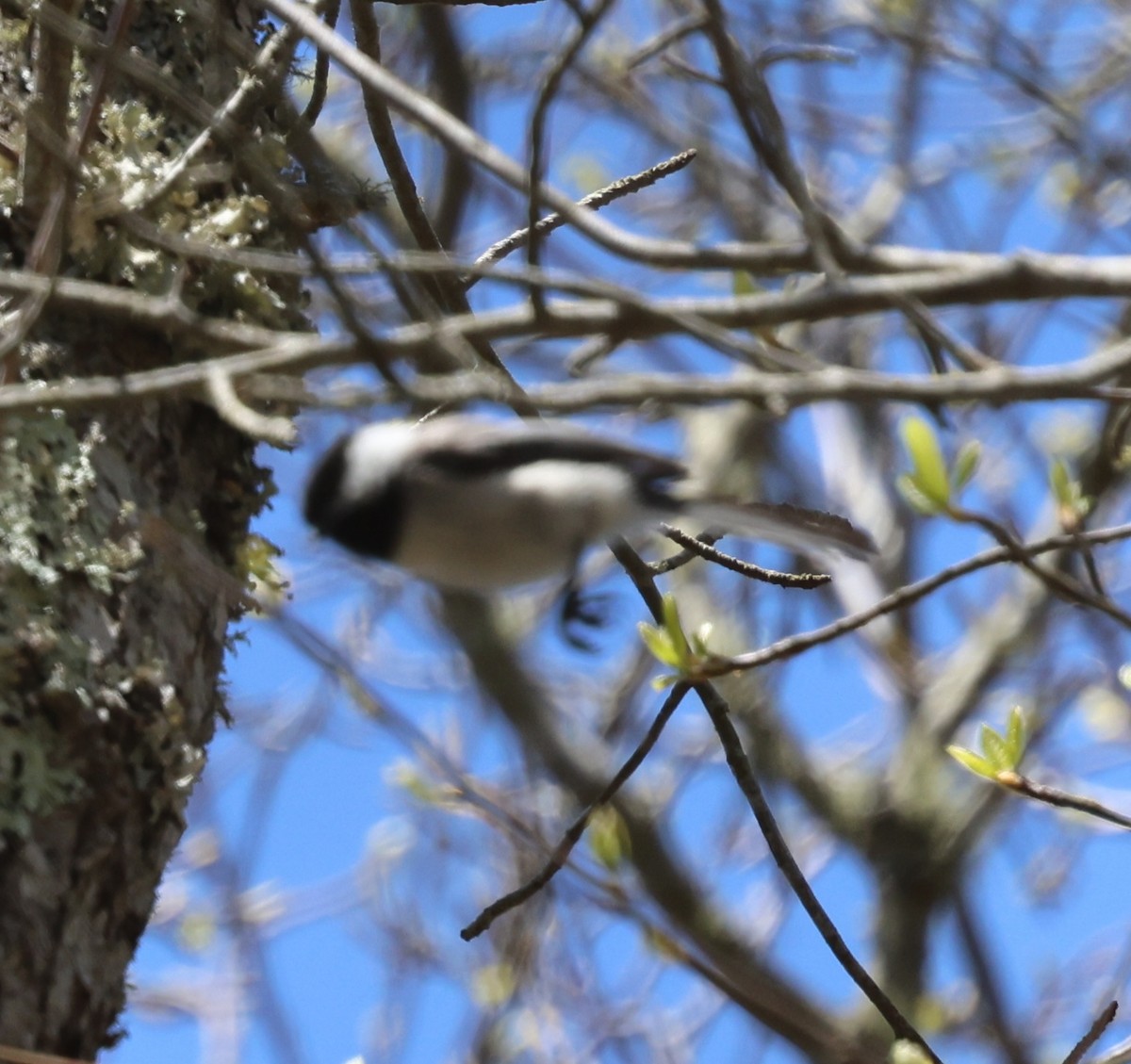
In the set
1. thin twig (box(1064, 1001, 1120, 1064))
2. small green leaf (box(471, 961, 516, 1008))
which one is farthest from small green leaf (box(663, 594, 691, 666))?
small green leaf (box(471, 961, 516, 1008))

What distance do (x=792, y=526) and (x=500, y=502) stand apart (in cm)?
40

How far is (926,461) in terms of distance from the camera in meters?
1.42

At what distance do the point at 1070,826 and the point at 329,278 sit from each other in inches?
228

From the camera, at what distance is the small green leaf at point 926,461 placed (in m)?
1.42

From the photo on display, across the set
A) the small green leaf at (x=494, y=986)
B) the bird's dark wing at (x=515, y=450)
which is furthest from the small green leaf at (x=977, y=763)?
the small green leaf at (x=494, y=986)

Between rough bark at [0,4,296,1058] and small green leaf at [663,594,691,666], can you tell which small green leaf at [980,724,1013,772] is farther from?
rough bark at [0,4,296,1058]

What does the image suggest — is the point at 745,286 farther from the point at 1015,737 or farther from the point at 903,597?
the point at 1015,737

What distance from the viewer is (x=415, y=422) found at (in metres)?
2.10

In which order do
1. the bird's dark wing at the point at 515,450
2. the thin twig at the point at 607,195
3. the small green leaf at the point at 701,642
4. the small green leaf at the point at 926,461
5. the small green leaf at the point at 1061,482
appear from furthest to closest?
the thin twig at the point at 607,195 < the bird's dark wing at the point at 515,450 < the small green leaf at the point at 701,642 < the small green leaf at the point at 1061,482 < the small green leaf at the point at 926,461

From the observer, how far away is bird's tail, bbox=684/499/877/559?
1.86m

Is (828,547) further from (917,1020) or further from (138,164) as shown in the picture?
(917,1020)

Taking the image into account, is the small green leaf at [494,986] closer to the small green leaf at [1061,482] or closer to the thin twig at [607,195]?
the thin twig at [607,195]

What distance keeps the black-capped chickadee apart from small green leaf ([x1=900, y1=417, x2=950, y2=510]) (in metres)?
0.42

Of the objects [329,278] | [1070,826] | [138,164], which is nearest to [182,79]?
[138,164]
